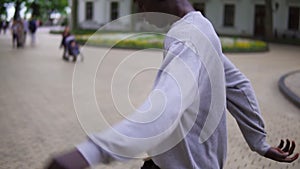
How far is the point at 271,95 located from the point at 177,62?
31.2ft

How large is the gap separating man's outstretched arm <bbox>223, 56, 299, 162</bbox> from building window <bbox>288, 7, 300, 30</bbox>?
128 ft

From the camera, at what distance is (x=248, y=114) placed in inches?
Answer: 70.6

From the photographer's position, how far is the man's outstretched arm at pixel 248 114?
1742 mm

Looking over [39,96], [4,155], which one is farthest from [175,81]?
[39,96]

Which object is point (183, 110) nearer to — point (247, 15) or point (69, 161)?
point (69, 161)

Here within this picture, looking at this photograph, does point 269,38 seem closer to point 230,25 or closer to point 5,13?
point 230,25

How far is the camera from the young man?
43.3 inches

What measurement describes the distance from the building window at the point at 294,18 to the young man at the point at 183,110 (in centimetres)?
3932

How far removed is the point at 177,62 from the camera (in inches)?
49.5

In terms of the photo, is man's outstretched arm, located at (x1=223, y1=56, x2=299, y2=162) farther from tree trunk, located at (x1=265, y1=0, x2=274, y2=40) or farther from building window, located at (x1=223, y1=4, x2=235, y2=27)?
building window, located at (x1=223, y1=4, x2=235, y2=27)

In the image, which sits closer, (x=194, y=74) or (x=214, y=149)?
(x=194, y=74)

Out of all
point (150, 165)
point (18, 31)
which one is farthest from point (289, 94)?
point (18, 31)

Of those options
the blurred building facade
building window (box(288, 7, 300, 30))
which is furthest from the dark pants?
building window (box(288, 7, 300, 30))

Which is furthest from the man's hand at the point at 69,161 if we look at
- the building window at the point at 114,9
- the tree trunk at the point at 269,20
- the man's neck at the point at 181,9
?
the building window at the point at 114,9
